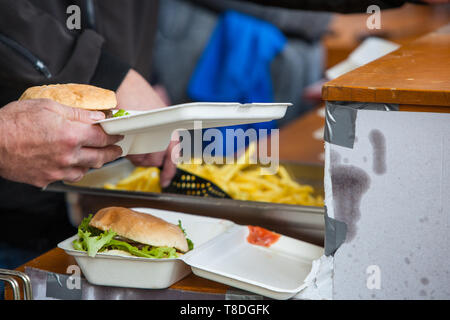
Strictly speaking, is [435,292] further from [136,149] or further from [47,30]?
[47,30]

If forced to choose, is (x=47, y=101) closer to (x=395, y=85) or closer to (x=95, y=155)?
(x=95, y=155)

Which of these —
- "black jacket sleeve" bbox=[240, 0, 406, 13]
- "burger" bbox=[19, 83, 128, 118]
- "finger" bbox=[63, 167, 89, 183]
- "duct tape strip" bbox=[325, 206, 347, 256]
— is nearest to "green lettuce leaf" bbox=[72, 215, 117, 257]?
"finger" bbox=[63, 167, 89, 183]

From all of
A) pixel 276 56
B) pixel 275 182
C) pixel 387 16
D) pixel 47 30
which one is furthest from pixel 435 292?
pixel 387 16

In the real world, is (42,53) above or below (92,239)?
above

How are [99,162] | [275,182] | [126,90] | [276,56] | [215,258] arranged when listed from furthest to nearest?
[276,56], [275,182], [126,90], [215,258], [99,162]

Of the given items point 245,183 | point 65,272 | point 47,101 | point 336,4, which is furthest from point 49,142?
point 336,4

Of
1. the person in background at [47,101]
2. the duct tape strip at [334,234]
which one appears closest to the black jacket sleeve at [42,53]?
the person in background at [47,101]

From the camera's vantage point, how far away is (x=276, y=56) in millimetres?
3795

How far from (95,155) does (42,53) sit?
0.35 metres

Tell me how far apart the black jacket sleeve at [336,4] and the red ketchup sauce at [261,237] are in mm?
949

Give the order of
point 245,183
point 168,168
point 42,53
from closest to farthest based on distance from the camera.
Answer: point 42,53 < point 168,168 < point 245,183

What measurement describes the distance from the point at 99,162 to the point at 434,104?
0.57m

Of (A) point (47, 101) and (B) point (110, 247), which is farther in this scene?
(B) point (110, 247)

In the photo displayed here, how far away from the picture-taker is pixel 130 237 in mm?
1052
